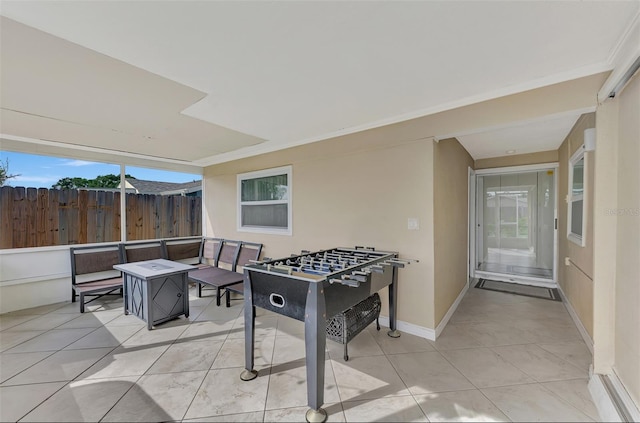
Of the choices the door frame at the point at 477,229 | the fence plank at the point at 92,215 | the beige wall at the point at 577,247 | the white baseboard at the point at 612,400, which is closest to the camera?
the white baseboard at the point at 612,400

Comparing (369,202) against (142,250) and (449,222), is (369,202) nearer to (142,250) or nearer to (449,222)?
(449,222)

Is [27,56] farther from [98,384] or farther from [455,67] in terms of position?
[455,67]

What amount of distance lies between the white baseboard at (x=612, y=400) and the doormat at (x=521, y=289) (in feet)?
8.03

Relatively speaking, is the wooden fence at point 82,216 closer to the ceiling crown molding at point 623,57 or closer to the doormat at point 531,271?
the ceiling crown molding at point 623,57

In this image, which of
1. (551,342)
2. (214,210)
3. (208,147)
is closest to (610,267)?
(551,342)

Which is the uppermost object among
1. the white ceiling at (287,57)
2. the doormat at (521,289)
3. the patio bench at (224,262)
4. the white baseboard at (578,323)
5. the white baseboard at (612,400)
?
the white ceiling at (287,57)

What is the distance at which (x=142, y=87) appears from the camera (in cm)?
217

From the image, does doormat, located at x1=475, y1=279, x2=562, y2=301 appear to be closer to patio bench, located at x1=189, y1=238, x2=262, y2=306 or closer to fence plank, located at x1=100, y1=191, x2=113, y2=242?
patio bench, located at x1=189, y1=238, x2=262, y2=306

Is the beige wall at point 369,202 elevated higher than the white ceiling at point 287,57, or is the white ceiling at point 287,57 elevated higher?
the white ceiling at point 287,57

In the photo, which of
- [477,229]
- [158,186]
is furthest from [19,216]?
[477,229]

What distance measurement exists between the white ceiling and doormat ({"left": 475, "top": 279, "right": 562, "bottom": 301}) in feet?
8.26

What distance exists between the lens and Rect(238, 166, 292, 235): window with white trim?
408 centimetres

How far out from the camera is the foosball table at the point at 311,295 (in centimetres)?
170

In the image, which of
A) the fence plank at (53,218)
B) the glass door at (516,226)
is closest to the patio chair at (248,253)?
the fence plank at (53,218)
